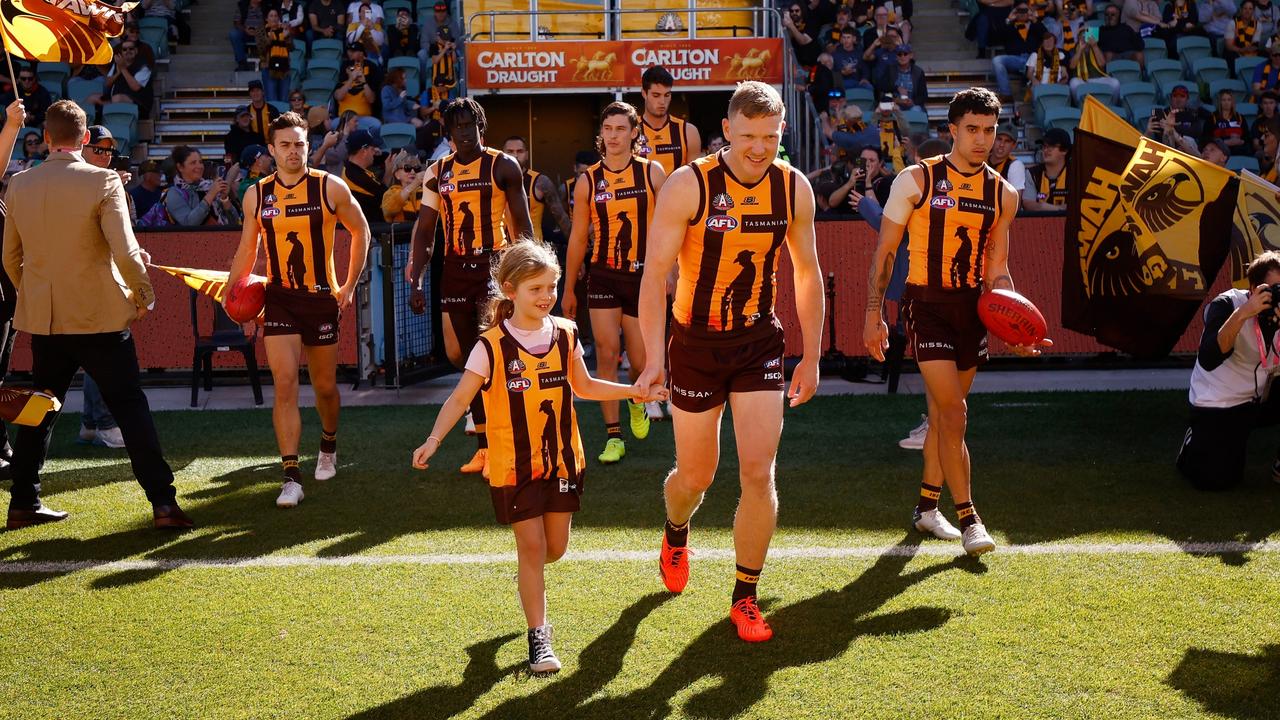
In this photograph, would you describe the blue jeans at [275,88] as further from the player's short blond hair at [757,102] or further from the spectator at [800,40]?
the player's short blond hair at [757,102]

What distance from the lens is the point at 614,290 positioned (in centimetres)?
796

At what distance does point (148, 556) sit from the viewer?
19.8 ft

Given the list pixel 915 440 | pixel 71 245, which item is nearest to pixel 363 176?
pixel 71 245

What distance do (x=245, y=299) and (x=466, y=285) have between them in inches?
55.8

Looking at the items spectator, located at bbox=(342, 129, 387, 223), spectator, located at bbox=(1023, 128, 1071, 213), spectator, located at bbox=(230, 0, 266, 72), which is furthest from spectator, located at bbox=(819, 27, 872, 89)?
spectator, located at bbox=(230, 0, 266, 72)

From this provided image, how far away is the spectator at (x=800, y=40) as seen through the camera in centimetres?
1744

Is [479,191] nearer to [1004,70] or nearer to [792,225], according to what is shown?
[792,225]

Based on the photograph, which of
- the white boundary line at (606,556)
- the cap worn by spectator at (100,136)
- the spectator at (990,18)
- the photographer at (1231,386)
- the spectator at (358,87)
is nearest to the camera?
the white boundary line at (606,556)

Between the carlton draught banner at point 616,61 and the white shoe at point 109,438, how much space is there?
8115 millimetres

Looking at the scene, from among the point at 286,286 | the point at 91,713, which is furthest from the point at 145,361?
the point at 91,713

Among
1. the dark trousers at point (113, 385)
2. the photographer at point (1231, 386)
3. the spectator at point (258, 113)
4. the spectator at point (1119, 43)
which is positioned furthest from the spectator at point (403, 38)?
the photographer at point (1231, 386)

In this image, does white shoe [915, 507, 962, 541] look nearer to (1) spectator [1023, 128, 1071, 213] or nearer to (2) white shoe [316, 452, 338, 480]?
(2) white shoe [316, 452, 338, 480]

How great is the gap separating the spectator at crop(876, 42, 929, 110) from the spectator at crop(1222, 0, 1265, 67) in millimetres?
4516

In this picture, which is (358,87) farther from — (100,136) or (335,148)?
(100,136)
